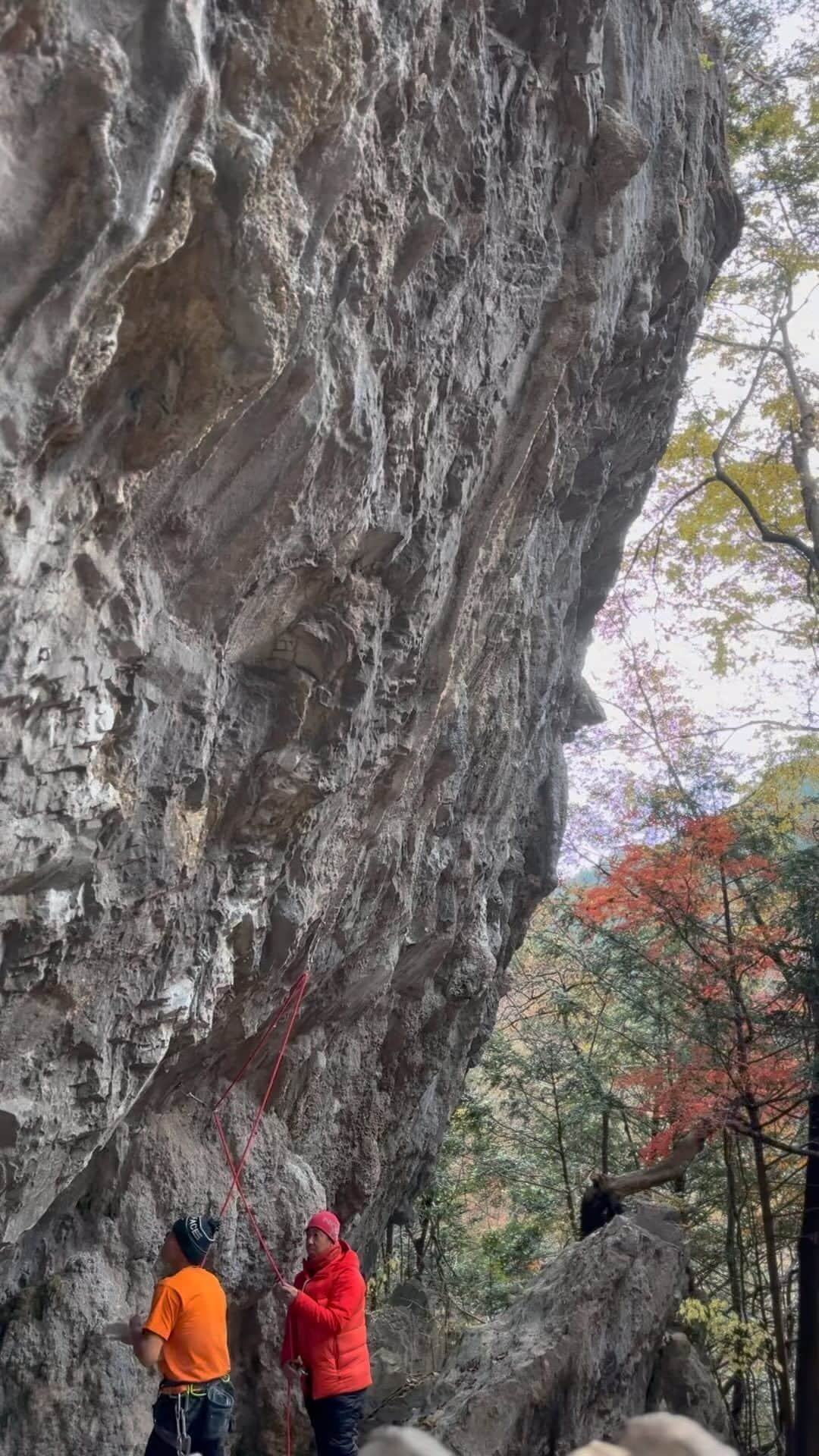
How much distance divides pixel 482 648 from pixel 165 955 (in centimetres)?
327

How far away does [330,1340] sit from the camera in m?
5.09

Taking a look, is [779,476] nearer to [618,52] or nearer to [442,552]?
[618,52]

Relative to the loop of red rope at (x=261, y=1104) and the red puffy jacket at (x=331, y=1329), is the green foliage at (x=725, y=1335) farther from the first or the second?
the red puffy jacket at (x=331, y=1329)

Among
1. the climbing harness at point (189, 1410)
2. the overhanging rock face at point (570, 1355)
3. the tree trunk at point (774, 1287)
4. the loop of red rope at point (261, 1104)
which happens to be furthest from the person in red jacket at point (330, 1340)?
the tree trunk at point (774, 1287)

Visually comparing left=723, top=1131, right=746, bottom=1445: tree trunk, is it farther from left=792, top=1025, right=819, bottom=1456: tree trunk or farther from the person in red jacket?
the person in red jacket

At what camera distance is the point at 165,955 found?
4914mm

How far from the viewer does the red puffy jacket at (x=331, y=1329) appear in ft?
16.6

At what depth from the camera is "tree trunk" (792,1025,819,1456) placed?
8.75 m

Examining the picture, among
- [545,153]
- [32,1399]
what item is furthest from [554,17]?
[32,1399]

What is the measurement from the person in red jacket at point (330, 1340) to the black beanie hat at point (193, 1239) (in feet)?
2.77

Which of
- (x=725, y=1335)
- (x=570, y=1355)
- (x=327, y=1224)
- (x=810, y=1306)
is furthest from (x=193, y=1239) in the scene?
(x=810, y=1306)

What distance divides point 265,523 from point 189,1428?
3.78m

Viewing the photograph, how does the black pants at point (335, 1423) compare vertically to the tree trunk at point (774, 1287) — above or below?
below

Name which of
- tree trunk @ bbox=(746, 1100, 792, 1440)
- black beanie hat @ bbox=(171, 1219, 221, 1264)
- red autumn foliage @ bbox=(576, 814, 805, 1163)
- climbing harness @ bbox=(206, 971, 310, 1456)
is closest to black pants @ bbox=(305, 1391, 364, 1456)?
climbing harness @ bbox=(206, 971, 310, 1456)
